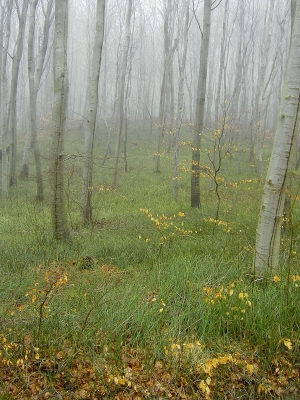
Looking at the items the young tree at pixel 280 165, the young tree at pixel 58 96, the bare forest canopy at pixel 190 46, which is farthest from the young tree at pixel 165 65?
the young tree at pixel 280 165

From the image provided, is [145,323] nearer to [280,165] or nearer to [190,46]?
[280,165]

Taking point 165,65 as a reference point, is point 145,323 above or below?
below

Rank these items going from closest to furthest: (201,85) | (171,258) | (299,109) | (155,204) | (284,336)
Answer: (284,336), (299,109), (171,258), (201,85), (155,204)

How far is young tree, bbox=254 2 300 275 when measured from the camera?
3119 mm

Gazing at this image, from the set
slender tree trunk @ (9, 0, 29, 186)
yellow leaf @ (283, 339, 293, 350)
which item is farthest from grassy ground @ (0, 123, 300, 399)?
slender tree trunk @ (9, 0, 29, 186)

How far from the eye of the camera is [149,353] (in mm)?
2570

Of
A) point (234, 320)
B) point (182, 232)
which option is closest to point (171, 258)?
point (182, 232)

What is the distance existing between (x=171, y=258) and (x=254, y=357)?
6.94 feet

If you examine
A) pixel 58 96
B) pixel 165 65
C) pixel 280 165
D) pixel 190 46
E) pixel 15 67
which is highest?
pixel 190 46

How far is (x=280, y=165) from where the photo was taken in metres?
3.23

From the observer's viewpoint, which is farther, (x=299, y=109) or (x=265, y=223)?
(x=265, y=223)

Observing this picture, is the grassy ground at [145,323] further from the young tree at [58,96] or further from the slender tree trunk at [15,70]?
the slender tree trunk at [15,70]

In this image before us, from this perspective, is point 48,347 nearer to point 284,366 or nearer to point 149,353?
point 149,353

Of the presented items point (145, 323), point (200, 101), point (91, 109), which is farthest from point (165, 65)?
point (145, 323)
